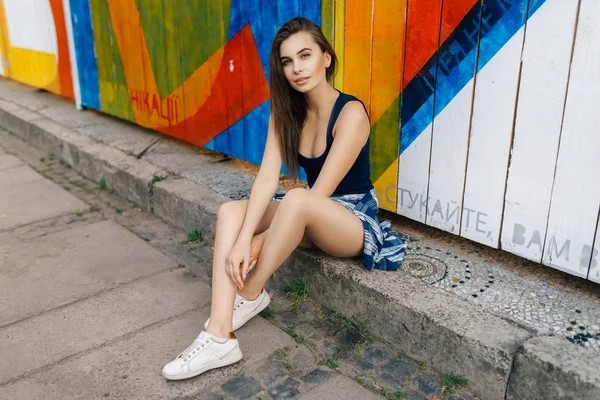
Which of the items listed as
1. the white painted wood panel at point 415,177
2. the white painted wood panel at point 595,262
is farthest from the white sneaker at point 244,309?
the white painted wood panel at point 595,262

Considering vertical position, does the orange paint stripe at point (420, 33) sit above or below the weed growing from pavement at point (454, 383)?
above

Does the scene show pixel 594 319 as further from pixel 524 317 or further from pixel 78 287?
pixel 78 287

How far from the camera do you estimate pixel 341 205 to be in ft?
8.09

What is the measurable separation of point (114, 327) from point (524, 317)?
5.60 ft

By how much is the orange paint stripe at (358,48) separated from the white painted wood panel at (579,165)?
979 millimetres

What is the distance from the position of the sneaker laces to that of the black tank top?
34.0 inches

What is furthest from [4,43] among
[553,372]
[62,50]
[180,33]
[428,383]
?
[553,372]

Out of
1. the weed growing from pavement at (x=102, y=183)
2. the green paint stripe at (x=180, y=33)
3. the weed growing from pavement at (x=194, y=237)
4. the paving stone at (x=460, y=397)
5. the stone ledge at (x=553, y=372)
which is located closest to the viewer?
the stone ledge at (x=553, y=372)

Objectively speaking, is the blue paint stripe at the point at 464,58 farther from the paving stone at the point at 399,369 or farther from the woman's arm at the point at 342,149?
the paving stone at the point at 399,369

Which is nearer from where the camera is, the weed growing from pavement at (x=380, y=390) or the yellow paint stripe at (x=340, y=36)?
the weed growing from pavement at (x=380, y=390)

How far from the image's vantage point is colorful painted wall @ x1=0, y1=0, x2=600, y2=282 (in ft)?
7.04

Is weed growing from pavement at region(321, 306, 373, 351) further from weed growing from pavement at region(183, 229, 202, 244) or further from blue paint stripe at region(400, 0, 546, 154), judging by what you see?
weed growing from pavement at region(183, 229, 202, 244)

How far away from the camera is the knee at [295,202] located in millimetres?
2238

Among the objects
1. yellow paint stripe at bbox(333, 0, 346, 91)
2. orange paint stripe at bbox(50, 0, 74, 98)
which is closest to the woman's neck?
yellow paint stripe at bbox(333, 0, 346, 91)
